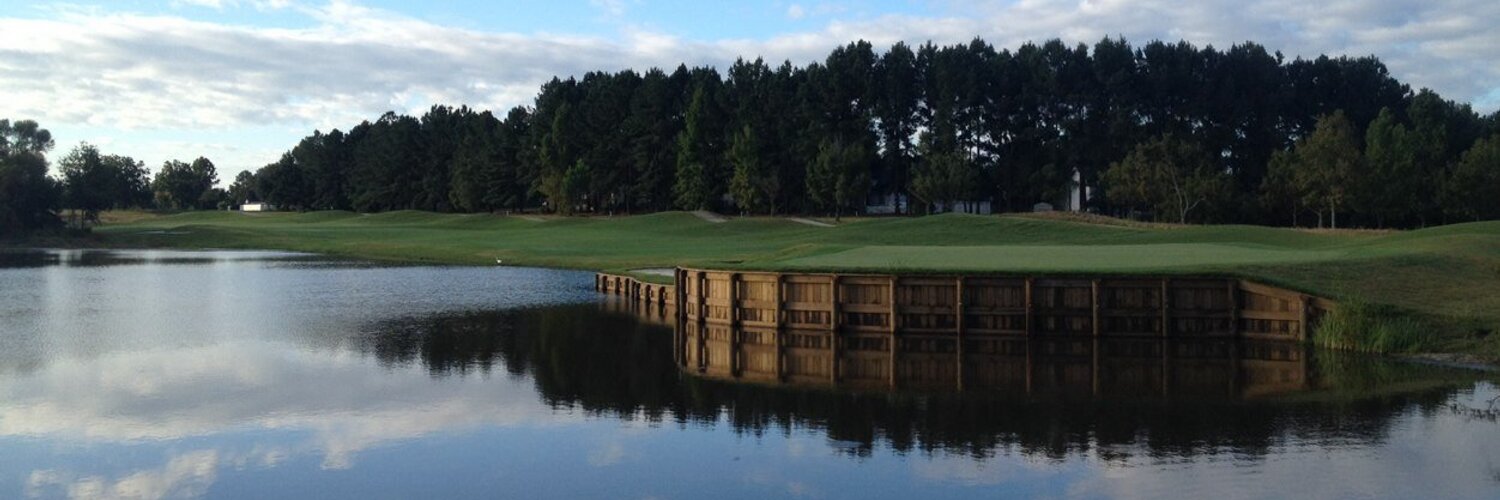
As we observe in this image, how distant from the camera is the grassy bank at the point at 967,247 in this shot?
103 ft

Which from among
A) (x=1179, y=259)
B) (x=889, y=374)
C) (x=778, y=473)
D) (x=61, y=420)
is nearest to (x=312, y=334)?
(x=61, y=420)

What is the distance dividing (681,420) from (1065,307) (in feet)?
45.8

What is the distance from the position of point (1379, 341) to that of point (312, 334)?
27.0m

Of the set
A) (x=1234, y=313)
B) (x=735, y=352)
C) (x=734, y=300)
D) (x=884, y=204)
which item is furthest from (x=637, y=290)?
(x=884, y=204)

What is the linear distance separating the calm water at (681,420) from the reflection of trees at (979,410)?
0.26ft

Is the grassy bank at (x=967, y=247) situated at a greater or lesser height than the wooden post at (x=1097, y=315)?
greater

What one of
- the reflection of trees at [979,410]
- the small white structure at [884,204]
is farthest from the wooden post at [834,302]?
the small white structure at [884,204]

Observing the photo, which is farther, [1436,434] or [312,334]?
[312,334]

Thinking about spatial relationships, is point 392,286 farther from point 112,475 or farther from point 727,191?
point 727,191

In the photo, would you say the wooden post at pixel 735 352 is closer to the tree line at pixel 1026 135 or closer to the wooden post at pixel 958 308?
the wooden post at pixel 958 308

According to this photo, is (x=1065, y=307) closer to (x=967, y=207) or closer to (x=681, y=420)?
(x=681, y=420)

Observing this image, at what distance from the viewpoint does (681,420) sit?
20.3 metres

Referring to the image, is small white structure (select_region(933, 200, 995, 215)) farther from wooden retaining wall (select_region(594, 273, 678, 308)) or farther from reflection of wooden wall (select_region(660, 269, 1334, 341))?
reflection of wooden wall (select_region(660, 269, 1334, 341))

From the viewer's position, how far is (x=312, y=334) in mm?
33000
